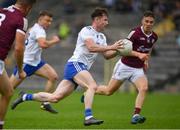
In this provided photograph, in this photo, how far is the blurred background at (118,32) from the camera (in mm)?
39094

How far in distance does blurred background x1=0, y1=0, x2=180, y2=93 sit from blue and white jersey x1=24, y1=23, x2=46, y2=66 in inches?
636

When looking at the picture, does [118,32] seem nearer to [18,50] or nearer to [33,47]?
[33,47]

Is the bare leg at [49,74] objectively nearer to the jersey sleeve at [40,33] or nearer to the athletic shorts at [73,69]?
the jersey sleeve at [40,33]

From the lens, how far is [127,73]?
19.0 meters

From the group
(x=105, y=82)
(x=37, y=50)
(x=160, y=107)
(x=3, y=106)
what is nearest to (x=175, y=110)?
(x=160, y=107)

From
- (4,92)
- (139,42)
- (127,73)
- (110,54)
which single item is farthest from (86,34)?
(4,92)

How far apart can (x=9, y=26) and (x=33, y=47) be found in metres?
7.82

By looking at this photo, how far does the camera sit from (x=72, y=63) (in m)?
16.9

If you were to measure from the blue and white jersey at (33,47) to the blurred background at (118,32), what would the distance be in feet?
53.0

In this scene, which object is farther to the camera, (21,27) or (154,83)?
(154,83)

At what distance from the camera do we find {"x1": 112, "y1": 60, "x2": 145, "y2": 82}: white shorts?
61.7ft

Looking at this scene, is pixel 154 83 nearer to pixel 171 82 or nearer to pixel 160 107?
pixel 171 82

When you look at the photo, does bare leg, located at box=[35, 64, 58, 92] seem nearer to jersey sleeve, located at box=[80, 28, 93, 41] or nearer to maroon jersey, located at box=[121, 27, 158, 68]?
maroon jersey, located at box=[121, 27, 158, 68]

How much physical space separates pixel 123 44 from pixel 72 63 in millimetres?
1249
